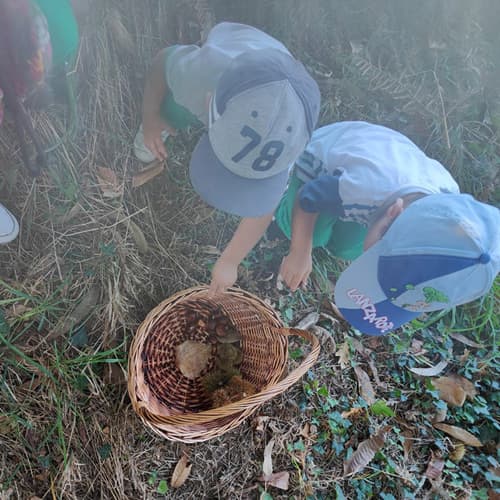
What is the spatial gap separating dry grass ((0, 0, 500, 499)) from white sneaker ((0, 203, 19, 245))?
40 mm

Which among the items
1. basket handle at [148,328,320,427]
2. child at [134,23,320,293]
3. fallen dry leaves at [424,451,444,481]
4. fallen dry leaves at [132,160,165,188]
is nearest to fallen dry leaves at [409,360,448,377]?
fallen dry leaves at [424,451,444,481]

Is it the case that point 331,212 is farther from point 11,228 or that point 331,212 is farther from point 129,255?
point 11,228

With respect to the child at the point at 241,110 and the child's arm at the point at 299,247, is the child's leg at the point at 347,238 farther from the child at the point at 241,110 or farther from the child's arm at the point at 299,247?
the child at the point at 241,110

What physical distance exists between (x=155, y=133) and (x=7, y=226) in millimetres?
501

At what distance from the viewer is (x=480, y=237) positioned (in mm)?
1014

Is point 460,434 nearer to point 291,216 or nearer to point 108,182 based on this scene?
point 291,216

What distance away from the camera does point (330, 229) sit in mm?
1479

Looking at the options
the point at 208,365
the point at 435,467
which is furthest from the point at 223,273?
the point at 435,467

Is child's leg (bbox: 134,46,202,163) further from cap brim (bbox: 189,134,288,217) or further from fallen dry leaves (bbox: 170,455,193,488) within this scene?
fallen dry leaves (bbox: 170,455,193,488)

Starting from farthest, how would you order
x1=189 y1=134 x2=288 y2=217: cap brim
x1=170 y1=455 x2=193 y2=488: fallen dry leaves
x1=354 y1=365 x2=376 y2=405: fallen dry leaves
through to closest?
1. x1=354 y1=365 x2=376 y2=405: fallen dry leaves
2. x1=170 y1=455 x2=193 y2=488: fallen dry leaves
3. x1=189 y1=134 x2=288 y2=217: cap brim

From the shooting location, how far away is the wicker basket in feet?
4.23

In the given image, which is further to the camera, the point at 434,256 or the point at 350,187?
the point at 350,187

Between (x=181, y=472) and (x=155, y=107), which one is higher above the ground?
(x=155, y=107)

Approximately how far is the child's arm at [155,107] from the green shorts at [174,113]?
12mm
